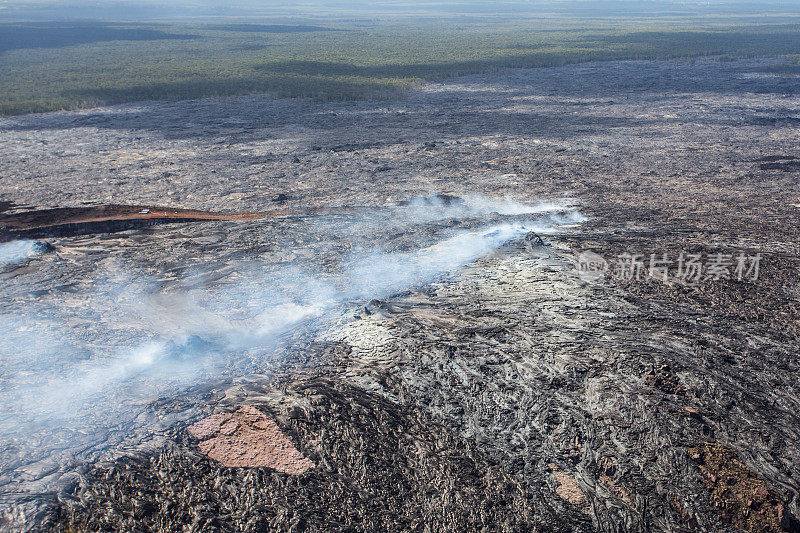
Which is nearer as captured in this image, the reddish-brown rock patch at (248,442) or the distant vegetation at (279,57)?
the reddish-brown rock patch at (248,442)

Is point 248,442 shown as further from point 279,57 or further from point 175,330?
point 279,57

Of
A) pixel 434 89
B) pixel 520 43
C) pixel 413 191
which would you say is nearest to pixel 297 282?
pixel 413 191

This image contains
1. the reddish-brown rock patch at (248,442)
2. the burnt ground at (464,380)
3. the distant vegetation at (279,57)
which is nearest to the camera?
the burnt ground at (464,380)

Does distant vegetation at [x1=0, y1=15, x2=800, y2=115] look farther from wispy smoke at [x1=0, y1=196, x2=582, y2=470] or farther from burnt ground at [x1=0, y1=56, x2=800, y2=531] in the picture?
wispy smoke at [x1=0, y1=196, x2=582, y2=470]

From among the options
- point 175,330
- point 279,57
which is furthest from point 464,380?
point 279,57

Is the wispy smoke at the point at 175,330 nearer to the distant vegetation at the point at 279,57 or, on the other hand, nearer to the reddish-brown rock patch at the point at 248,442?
the reddish-brown rock patch at the point at 248,442

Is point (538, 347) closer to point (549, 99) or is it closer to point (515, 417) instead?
point (515, 417)

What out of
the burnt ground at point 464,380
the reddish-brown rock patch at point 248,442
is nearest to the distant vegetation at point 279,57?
the burnt ground at point 464,380
